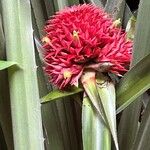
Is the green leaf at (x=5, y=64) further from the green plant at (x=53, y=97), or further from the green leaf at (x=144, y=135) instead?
the green leaf at (x=144, y=135)

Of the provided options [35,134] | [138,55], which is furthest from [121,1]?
[35,134]

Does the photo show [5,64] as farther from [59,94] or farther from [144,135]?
[144,135]

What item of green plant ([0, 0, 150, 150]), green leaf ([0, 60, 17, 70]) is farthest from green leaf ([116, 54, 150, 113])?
green leaf ([0, 60, 17, 70])

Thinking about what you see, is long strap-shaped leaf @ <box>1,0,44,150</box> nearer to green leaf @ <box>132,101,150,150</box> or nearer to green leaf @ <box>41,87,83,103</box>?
green leaf @ <box>41,87,83,103</box>

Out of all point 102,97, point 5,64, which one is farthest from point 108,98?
point 5,64

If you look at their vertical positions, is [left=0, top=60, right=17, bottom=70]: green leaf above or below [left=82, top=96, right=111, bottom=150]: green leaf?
above

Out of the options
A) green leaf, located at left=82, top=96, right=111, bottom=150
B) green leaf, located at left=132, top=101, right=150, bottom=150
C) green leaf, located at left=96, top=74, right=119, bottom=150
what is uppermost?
green leaf, located at left=96, top=74, right=119, bottom=150
